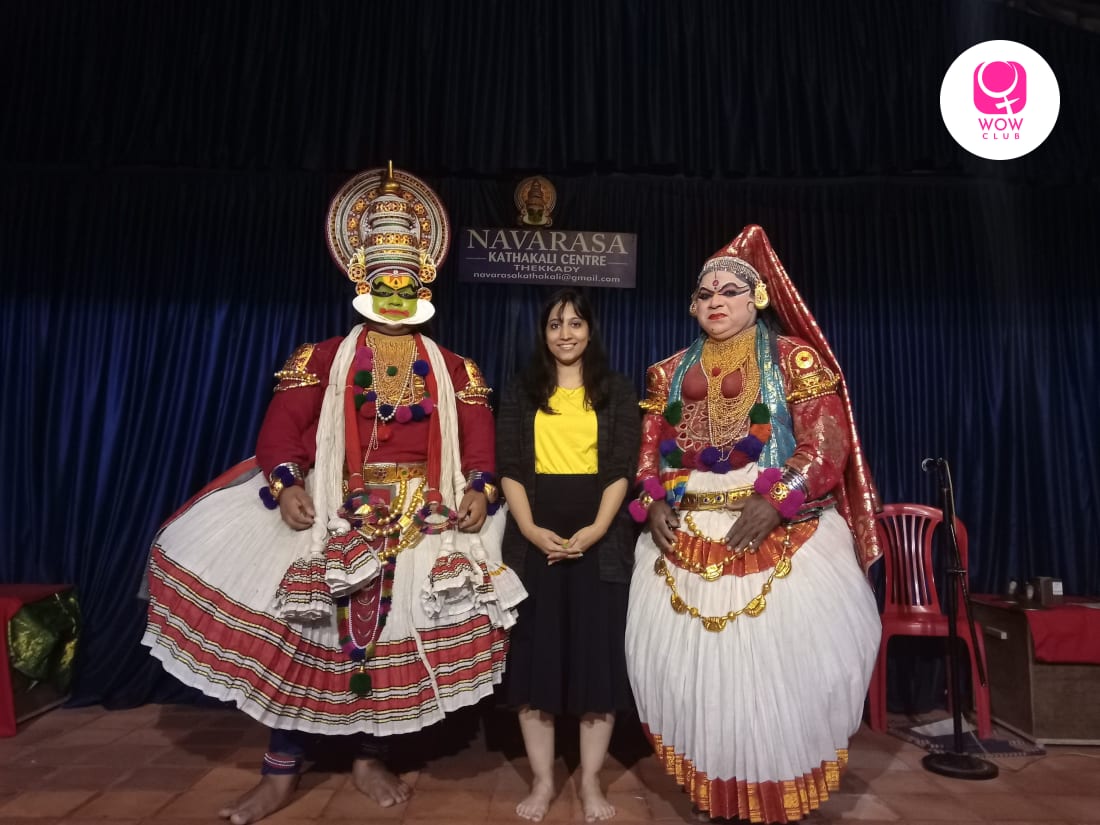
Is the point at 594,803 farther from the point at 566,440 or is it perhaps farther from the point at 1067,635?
the point at 1067,635


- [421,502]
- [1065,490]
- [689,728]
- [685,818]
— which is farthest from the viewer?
[1065,490]

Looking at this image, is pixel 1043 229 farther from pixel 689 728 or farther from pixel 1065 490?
pixel 689 728

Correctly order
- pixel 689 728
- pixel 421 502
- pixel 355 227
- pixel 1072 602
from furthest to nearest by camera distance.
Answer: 1. pixel 1072 602
2. pixel 355 227
3. pixel 421 502
4. pixel 689 728

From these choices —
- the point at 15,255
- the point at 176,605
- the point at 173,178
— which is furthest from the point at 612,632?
the point at 15,255

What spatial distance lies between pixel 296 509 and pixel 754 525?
1550 millimetres

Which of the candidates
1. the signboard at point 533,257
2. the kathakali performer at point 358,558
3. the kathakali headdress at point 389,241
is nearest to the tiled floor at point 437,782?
the kathakali performer at point 358,558

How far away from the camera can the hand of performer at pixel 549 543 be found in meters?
2.68

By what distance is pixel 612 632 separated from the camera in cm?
271

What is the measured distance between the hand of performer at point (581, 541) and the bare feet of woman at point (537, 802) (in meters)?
0.79

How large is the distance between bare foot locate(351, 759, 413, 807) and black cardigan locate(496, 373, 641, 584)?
885 millimetres

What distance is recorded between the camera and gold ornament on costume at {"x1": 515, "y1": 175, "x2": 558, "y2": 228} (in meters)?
4.02

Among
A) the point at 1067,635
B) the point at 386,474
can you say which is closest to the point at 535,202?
the point at 386,474

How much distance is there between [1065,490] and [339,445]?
3571 millimetres

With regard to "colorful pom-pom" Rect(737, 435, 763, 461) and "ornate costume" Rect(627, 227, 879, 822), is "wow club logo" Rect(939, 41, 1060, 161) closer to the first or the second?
"ornate costume" Rect(627, 227, 879, 822)
